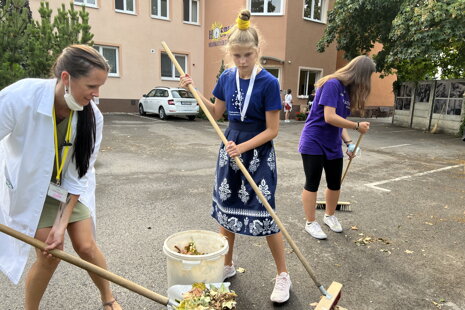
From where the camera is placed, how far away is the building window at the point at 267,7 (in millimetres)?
16641

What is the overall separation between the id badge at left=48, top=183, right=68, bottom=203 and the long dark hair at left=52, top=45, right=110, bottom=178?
14 cm

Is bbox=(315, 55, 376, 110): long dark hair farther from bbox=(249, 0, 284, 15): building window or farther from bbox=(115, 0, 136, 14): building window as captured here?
bbox=(115, 0, 136, 14): building window

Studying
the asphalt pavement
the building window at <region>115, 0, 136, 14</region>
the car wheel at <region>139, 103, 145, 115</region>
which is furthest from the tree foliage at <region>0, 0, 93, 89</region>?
the building window at <region>115, 0, 136, 14</region>

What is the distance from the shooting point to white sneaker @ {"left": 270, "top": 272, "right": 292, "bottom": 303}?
257cm

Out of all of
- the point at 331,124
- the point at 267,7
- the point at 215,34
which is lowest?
the point at 331,124

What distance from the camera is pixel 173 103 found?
1480 cm

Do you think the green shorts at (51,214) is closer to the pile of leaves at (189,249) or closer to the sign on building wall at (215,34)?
the pile of leaves at (189,249)

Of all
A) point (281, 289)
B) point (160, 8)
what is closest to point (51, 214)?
point (281, 289)

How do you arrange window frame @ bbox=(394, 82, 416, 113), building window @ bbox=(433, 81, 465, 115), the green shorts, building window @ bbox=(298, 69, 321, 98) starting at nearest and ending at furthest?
1. the green shorts
2. building window @ bbox=(433, 81, 465, 115)
3. window frame @ bbox=(394, 82, 416, 113)
4. building window @ bbox=(298, 69, 321, 98)

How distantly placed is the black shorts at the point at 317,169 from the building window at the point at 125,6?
53.2 feet

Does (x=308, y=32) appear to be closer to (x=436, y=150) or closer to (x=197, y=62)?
(x=197, y=62)

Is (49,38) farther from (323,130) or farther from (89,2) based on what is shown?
(89,2)

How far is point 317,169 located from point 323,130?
0.40 metres

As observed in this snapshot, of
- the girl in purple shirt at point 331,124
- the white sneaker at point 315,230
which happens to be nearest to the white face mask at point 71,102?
the girl in purple shirt at point 331,124
